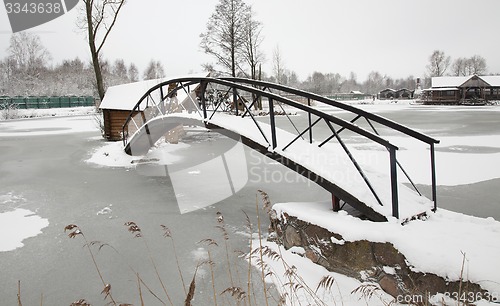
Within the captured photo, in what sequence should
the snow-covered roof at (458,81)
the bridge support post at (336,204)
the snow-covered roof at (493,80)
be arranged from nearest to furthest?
the bridge support post at (336,204) < the snow-covered roof at (493,80) < the snow-covered roof at (458,81)

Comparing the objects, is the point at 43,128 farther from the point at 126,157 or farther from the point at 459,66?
the point at 459,66

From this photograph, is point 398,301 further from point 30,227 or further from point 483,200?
point 30,227

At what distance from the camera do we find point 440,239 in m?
3.29

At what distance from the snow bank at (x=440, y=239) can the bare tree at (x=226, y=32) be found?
92.8 feet

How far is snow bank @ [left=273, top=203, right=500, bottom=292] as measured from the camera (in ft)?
9.27

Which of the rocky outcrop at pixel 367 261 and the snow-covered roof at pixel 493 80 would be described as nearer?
the rocky outcrop at pixel 367 261

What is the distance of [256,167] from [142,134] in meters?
3.98

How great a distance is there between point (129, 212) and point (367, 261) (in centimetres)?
485

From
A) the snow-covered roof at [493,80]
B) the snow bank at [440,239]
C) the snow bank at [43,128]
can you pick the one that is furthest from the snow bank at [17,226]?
the snow-covered roof at [493,80]

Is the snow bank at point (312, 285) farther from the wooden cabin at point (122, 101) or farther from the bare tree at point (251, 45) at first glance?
the bare tree at point (251, 45)

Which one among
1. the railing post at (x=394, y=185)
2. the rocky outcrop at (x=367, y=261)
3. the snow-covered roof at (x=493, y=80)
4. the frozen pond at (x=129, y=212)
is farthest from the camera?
the snow-covered roof at (x=493, y=80)

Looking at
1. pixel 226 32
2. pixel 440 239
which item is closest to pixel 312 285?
pixel 440 239

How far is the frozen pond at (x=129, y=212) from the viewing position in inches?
160

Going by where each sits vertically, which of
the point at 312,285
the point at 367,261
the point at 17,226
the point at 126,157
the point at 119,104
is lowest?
the point at 312,285
